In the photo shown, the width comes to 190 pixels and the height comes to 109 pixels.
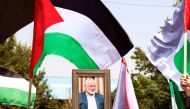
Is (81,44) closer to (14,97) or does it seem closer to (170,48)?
(170,48)

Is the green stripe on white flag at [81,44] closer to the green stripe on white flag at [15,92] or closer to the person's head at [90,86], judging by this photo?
the person's head at [90,86]

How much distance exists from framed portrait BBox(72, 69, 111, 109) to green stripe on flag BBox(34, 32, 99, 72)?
1066 mm

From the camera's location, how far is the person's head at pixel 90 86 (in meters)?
6.67

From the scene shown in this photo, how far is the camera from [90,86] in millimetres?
6684

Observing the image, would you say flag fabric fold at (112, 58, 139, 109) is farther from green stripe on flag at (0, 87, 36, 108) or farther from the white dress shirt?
green stripe on flag at (0, 87, 36, 108)

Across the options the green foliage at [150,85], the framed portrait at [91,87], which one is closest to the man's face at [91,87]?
the framed portrait at [91,87]

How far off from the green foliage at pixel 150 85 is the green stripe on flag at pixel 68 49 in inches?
1296

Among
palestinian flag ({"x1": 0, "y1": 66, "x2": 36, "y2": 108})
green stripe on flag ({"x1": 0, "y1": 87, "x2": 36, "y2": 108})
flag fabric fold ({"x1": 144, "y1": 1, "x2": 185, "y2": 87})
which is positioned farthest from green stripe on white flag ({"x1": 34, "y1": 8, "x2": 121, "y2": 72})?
green stripe on flag ({"x1": 0, "y1": 87, "x2": 36, "y2": 108})

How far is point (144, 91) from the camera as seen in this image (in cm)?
4494

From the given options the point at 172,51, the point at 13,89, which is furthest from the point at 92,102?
the point at 13,89

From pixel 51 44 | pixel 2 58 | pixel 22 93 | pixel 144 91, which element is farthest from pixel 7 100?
pixel 144 91

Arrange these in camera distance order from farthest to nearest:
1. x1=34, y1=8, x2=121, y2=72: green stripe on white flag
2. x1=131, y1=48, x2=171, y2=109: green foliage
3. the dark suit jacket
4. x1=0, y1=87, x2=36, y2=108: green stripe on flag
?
x1=131, y1=48, x2=171, y2=109: green foliage → x1=0, y1=87, x2=36, y2=108: green stripe on flag → x1=34, y1=8, x2=121, y2=72: green stripe on white flag → the dark suit jacket

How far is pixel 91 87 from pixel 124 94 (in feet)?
3.94

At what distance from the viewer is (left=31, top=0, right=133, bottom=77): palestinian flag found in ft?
25.4
